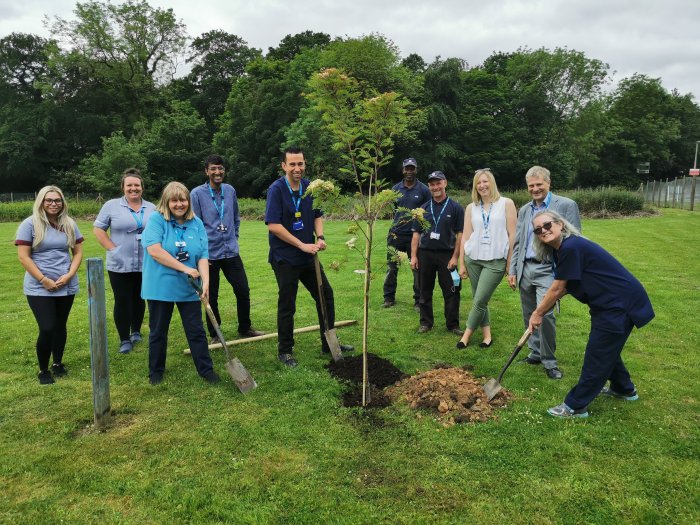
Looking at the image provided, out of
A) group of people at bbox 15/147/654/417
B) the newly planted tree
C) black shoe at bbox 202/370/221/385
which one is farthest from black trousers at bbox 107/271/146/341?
the newly planted tree

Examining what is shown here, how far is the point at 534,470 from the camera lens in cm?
333

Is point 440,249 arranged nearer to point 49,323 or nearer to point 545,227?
point 545,227

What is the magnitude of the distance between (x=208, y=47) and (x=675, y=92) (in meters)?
66.1

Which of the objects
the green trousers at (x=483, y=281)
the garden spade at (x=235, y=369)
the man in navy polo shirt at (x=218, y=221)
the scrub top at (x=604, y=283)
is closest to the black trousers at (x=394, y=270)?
the green trousers at (x=483, y=281)

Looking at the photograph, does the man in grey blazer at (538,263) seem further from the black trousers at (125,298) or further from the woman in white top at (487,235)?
the black trousers at (125,298)

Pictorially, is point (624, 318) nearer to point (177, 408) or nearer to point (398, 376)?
point (398, 376)

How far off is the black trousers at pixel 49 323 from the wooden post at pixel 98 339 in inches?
51.3

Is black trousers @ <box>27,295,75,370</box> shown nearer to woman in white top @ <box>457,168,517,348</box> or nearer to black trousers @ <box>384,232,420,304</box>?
black trousers @ <box>384,232,420,304</box>

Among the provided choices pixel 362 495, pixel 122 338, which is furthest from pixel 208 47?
pixel 362 495

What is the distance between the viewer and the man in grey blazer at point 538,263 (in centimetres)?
482

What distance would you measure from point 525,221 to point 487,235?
1.76 feet

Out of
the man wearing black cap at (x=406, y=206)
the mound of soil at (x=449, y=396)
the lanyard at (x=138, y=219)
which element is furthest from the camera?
the man wearing black cap at (x=406, y=206)

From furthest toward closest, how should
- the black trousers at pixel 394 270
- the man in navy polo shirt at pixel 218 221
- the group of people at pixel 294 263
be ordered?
the black trousers at pixel 394 270
the man in navy polo shirt at pixel 218 221
the group of people at pixel 294 263

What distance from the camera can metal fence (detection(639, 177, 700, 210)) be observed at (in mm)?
29281
